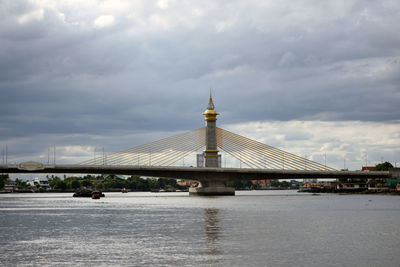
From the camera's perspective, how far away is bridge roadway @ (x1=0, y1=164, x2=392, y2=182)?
13012cm

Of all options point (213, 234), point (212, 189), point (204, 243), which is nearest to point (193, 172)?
point (212, 189)

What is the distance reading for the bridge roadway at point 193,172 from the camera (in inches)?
5123

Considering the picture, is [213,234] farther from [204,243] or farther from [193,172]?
[193,172]

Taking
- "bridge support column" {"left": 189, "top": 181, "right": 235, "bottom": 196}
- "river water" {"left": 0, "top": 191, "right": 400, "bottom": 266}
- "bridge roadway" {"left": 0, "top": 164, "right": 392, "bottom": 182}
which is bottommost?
"river water" {"left": 0, "top": 191, "right": 400, "bottom": 266}

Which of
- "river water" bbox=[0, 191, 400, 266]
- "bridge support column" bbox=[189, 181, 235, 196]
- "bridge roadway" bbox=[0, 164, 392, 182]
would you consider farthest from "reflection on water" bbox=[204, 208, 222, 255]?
"bridge support column" bbox=[189, 181, 235, 196]

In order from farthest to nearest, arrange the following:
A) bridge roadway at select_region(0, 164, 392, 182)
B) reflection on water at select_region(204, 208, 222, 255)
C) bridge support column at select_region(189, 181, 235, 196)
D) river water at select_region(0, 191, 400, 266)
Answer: bridge support column at select_region(189, 181, 235, 196), bridge roadway at select_region(0, 164, 392, 182), reflection on water at select_region(204, 208, 222, 255), river water at select_region(0, 191, 400, 266)

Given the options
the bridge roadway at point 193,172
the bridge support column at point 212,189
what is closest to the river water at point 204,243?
the bridge roadway at point 193,172

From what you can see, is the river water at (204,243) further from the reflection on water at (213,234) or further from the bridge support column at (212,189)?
the bridge support column at (212,189)

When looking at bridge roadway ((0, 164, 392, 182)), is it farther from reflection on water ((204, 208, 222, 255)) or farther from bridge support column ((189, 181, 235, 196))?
reflection on water ((204, 208, 222, 255))

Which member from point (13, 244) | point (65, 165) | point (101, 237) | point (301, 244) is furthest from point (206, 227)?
point (65, 165)

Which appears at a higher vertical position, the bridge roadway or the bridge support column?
the bridge roadway

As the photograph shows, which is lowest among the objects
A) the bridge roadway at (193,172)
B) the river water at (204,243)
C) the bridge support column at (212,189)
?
the river water at (204,243)

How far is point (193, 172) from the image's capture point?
14188 cm

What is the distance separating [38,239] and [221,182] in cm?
10612
